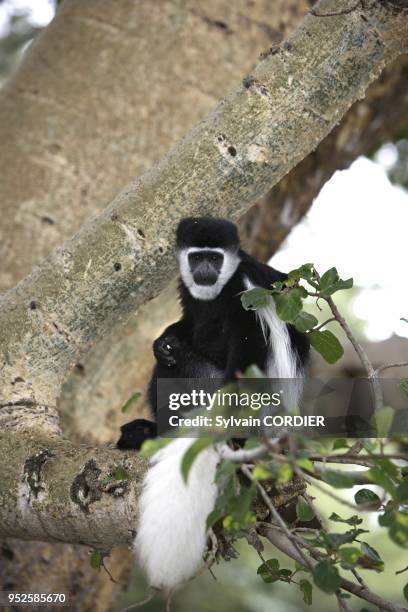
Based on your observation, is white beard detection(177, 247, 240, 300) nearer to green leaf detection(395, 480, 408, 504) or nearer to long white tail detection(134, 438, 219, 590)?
long white tail detection(134, 438, 219, 590)

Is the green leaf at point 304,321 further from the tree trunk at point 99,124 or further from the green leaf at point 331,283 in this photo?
the tree trunk at point 99,124

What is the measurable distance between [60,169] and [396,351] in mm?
1943

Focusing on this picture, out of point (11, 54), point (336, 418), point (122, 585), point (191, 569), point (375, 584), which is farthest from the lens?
point (11, 54)

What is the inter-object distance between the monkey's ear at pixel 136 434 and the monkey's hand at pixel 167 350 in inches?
13.4

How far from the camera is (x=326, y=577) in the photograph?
146 cm

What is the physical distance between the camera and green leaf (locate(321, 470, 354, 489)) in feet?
4.45

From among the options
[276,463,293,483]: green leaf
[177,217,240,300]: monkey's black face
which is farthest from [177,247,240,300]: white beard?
[276,463,293,483]: green leaf

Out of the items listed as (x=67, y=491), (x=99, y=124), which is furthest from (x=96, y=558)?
(x=99, y=124)

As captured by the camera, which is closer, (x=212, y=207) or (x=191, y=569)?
(x=191, y=569)

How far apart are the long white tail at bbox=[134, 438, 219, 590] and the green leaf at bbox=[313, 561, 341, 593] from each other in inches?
14.3

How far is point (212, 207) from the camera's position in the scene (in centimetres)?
254

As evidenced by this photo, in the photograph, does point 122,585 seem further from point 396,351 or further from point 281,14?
point 281,14

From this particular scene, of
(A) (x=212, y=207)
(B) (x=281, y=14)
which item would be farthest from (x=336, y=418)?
(B) (x=281, y=14)

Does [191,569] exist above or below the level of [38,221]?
below
